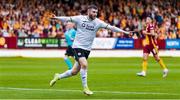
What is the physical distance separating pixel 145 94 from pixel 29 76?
8.14 m

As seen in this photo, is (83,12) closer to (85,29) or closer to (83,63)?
(85,29)

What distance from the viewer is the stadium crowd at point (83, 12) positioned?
4462 centimetres

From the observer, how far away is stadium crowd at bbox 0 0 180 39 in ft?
146

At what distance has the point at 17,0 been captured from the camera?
156ft

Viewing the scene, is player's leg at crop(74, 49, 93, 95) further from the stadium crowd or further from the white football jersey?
the stadium crowd

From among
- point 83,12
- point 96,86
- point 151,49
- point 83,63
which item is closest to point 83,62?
point 83,63

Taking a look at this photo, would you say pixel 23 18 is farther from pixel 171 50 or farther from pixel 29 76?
pixel 29 76

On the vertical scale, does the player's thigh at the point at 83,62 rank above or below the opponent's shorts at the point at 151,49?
above

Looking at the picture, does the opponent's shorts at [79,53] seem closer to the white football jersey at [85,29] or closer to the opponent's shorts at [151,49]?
the white football jersey at [85,29]

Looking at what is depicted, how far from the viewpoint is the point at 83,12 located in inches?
1912

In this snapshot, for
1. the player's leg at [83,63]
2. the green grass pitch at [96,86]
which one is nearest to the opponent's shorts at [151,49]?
the green grass pitch at [96,86]

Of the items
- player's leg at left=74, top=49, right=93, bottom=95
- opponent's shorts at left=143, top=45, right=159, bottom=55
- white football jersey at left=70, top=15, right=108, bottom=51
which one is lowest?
opponent's shorts at left=143, top=45, right=159, bottom=55

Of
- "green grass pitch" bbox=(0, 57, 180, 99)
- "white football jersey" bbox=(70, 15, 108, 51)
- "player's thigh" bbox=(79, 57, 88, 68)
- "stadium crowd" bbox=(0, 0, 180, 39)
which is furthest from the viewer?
"stadium crowd" bbox=(0, 0, 180, 39)

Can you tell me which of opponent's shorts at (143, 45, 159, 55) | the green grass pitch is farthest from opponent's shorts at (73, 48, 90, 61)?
opponent's shorts at (143, 45, 159, 55)
